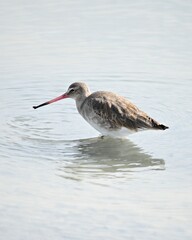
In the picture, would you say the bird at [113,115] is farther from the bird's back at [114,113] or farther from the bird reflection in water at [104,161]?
the bird reflection in water at [104,161]

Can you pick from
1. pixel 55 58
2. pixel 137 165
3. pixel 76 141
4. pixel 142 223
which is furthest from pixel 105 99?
pixel 142 223

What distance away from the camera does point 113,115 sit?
423 inches

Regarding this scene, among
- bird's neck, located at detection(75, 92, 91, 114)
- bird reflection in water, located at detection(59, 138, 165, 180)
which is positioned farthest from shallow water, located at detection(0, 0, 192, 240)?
bird's neck, located at detection(75, 92, 91, 114)

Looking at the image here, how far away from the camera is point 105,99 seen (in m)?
10.9

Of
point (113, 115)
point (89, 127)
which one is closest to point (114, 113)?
point (113, 115)

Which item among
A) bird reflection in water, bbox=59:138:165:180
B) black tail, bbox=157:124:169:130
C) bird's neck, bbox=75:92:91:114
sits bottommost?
bird reflection in water, bbox=59:138:165:180

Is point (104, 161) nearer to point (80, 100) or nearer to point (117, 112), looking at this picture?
point (117, 112)

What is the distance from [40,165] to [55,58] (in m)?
4.25

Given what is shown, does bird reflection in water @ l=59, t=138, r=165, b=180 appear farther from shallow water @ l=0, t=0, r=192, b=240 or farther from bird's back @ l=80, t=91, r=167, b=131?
bird's back @ l=80, t=91, r=167, b=131

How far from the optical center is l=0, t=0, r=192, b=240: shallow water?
772cm

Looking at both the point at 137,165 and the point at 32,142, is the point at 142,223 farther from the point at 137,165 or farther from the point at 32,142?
the point at 32,142

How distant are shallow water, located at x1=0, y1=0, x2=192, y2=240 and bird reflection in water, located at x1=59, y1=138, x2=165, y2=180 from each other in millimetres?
14

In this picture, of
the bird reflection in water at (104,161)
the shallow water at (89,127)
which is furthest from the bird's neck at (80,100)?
the bird reflection in water at (104,161)

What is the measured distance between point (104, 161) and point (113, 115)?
4.30ft
